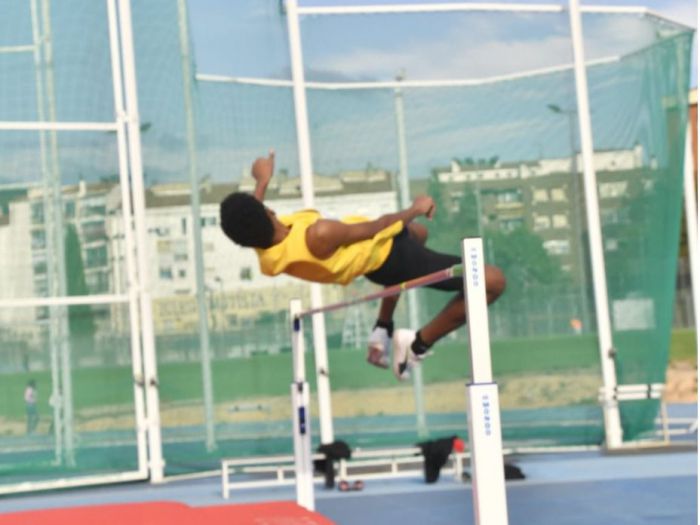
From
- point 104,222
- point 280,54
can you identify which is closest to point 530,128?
point 280,54

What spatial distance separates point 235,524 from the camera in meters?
4.23

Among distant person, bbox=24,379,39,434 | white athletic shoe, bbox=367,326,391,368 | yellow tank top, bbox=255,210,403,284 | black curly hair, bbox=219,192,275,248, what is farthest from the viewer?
distant person, bbox=24,379,39,434

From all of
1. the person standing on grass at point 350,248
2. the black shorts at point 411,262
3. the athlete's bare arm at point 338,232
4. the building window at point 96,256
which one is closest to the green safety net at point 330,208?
the building window at point 96,256

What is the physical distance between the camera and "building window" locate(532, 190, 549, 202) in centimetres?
835

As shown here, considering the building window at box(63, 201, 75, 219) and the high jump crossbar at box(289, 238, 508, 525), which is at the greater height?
the building window at box(63, 201, 75, 219)

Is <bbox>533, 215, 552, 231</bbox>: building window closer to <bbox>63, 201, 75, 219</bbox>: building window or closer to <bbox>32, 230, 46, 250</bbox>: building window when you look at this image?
<bbox>63, 201, 75, 219</bbox>: building window

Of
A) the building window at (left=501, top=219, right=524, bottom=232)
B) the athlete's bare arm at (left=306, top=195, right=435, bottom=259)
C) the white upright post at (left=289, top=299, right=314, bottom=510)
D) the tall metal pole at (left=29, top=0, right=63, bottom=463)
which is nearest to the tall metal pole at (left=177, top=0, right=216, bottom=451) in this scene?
the tall metal pole at (left=29, top=0, right=63, bottom=463)

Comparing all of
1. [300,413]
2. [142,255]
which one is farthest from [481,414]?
[142,255]

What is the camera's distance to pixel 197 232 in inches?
307

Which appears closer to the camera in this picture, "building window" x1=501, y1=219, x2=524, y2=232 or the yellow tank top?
the yellow tank top

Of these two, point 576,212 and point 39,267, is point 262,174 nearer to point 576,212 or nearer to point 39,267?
point 39,267

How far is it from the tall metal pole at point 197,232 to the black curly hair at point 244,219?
9.69 ft

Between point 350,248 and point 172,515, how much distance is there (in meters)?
1.14

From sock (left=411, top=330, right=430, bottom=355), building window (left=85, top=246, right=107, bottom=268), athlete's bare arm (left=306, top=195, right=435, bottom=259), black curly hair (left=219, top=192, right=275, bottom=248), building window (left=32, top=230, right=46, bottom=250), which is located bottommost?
sock (left=411, top=330, right=430, bottom=355)
